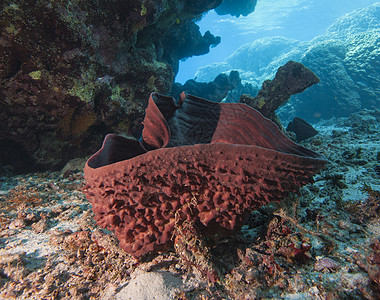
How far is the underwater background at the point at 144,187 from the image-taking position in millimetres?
1350

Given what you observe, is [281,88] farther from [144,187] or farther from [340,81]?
[340,81]

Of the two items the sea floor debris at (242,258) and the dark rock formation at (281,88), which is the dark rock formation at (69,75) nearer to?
the sea floor debris at (242,258)

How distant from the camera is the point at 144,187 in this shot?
1.41 m

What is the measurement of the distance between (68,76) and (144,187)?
11.9ft

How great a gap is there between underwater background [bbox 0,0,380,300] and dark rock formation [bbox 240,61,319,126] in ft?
7.65

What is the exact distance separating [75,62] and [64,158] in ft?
8.12

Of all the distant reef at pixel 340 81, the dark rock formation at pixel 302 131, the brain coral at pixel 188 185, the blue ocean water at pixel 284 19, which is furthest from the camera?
the blue ocean water at pixel 284 19

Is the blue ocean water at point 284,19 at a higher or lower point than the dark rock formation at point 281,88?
higher

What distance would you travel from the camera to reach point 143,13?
471 cm

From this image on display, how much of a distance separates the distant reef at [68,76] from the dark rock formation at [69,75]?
0.05ft

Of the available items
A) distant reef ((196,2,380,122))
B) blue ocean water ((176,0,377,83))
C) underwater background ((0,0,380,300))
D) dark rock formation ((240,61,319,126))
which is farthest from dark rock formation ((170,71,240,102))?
blue ocean water ((176,0,377,83))

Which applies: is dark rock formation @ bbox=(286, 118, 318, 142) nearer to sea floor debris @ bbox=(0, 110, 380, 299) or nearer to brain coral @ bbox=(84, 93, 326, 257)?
sea floor debris @ bbox=(0, 110, 380, 299)

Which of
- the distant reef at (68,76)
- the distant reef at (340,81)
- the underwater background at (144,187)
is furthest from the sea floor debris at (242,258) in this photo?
the distant reef at (340,81)

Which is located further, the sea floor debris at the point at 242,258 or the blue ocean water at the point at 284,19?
the blue ocean water at the point at 284,19
